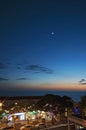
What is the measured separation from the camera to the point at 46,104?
53344 millimetres

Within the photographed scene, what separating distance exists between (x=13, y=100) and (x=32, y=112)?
18.4 ft

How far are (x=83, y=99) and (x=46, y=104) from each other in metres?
17.5

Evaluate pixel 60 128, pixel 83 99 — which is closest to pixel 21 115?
pixel 60 128

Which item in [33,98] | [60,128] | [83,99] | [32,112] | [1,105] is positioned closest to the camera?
[83,99]

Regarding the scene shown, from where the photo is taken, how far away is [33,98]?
203ft

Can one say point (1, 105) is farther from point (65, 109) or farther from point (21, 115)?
point (65, 109)

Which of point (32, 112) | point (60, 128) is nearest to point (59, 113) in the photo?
point (32, 112)

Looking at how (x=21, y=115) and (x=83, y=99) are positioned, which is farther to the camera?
(x=21, y=115)

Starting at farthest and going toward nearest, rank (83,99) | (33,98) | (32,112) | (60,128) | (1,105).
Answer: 1. (33,98)
2. (32,112)
3. (1,105)
4. (60,128)
5. (83,99)

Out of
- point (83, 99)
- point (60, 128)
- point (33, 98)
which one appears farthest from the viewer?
point (33, 98)

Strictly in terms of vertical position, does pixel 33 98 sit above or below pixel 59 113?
above

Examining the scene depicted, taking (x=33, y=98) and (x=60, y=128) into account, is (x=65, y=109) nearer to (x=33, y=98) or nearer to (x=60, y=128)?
(x=33, y=98)

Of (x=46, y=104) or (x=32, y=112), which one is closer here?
(x=46, y=104)

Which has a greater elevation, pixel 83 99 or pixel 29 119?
pixel 83 99
